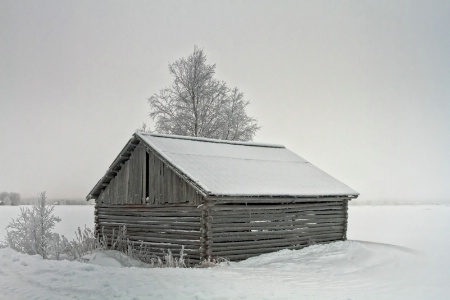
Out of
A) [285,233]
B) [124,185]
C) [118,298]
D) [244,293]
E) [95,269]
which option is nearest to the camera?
[118,298]

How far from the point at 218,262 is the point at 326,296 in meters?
6.56

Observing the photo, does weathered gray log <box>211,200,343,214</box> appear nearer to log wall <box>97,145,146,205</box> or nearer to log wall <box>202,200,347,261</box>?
log wall <box>202,200,347,261</box>

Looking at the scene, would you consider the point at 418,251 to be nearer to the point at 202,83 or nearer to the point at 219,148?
the point at 219,148

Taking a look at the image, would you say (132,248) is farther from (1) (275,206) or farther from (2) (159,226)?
(1) (275,206)

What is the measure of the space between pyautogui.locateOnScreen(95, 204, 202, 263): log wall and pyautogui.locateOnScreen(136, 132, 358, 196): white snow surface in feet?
5.19

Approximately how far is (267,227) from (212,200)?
10.2ft

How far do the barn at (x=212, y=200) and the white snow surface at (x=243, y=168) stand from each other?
2.2 inches

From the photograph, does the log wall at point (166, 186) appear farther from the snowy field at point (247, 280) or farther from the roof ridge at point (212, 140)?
the snowy field at point (247, 280)

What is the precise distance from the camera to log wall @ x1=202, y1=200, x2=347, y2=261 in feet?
57.3

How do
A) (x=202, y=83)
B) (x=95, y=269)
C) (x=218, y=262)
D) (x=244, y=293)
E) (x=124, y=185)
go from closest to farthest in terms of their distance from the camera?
(x=244, y=293), (x=95, y=269), (x=218, y=262), (x=124, y=185), (x=202, y=83)

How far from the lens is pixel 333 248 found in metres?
20.4

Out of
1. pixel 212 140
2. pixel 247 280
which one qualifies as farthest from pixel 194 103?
pixel 247 280

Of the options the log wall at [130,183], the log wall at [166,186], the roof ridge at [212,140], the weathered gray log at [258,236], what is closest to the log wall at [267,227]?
the weathered gray log at [258,236]

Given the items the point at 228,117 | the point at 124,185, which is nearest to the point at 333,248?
the point at 124,185
